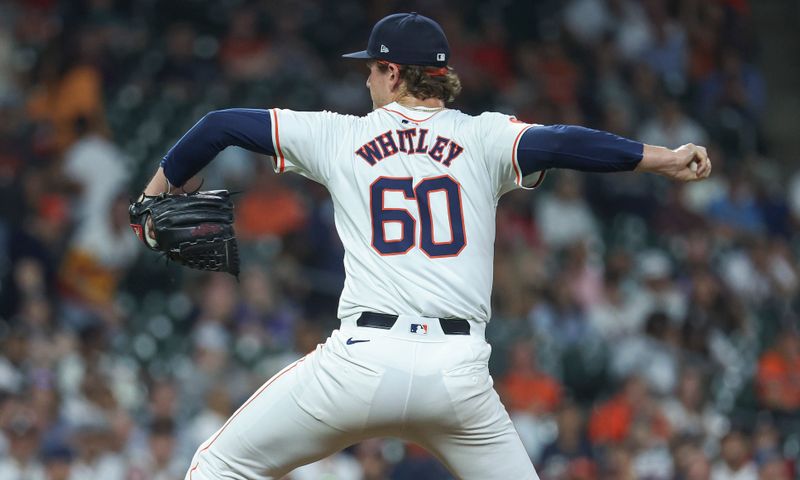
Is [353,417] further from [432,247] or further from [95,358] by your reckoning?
[95,358]

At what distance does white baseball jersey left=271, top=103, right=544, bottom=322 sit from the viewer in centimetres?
422

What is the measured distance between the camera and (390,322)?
4203 millimetres

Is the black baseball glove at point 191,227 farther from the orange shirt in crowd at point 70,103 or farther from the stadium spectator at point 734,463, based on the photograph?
the orange shirt in crowd at point 70,103

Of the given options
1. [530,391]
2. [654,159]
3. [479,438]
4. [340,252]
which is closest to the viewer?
[654,159]

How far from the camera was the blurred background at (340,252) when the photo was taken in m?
8.70

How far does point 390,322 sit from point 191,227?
0.74 m

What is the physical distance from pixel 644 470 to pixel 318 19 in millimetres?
5550

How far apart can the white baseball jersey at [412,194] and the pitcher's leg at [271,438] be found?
319 mm

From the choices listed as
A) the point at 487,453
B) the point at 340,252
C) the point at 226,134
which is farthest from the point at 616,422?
the point at 226,134

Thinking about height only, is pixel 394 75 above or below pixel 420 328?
above

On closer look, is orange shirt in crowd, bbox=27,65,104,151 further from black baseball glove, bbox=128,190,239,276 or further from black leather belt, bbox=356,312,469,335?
black leather belt, bbox=356,312,469,335

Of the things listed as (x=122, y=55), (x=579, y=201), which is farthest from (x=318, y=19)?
(x=579, y=201)

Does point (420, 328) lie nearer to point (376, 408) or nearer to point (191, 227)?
point (376, 408)

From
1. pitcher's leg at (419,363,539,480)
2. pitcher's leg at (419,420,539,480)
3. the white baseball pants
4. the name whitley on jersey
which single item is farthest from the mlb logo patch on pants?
the name whitley on jersey
